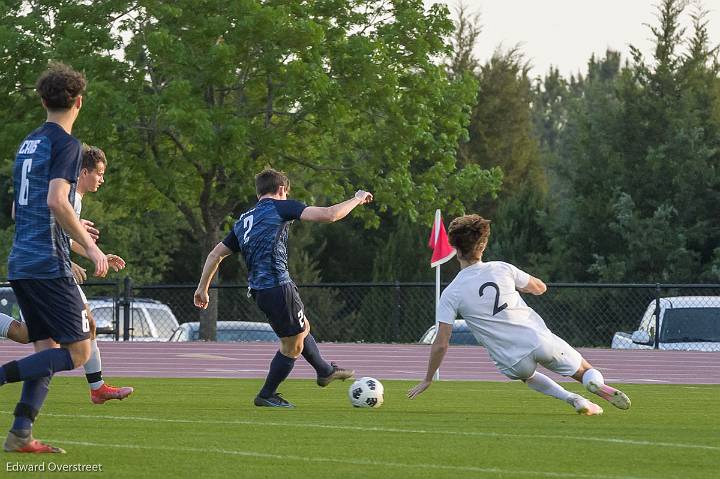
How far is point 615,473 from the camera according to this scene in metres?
7.43

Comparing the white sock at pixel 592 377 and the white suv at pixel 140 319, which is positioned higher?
the white sock at pixel 592 377

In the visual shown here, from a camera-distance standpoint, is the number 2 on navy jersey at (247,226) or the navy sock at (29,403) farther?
the number 2 on navy jersey at (247,226)

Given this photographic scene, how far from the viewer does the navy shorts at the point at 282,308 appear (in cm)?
1195

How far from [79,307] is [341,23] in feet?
99.3

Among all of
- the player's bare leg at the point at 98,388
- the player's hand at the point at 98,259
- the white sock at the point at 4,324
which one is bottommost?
the player's bare leg at the point at 98,388

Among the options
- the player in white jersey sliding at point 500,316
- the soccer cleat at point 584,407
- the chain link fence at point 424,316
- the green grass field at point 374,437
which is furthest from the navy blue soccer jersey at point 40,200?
the chain link fence at point 424,316

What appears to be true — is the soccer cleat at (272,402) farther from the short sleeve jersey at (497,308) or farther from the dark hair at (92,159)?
the dark hair at (92,159)

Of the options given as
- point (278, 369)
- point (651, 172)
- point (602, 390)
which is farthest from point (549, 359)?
point (651, 172)

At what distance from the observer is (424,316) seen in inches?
1385

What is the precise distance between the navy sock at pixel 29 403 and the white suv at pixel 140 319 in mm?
21674

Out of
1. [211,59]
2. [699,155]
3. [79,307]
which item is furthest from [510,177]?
[79,307]

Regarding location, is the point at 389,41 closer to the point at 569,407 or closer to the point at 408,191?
the point at 408,191

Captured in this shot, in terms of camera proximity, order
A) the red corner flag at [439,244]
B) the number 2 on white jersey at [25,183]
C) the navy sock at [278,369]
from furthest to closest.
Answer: the red corner flag at [439,244] → the navy sock at [278,369] → the number 2 on white jersey at [25,183]

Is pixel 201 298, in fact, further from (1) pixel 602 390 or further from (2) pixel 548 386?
(1) pixel 602 390
